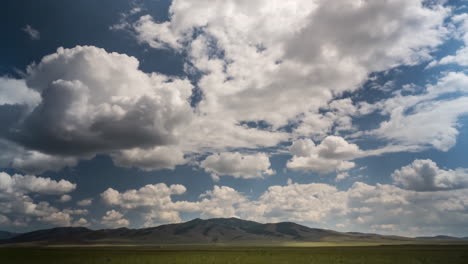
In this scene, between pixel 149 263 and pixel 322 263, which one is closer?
pixel 322 263

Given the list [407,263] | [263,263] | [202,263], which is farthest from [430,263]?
[202,263]

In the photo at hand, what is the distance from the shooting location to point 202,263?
55.8 metres

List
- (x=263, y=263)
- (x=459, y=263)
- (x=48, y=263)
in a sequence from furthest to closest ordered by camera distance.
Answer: (x=48, y=263), (x=263, y=263), (x=459, y=263)

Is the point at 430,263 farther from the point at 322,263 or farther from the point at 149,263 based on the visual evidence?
the point at 149,263

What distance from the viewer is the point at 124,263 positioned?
58.2 metres

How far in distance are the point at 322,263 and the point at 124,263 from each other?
3526cm

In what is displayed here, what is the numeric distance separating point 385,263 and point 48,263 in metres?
62.8

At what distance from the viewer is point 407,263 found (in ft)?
185

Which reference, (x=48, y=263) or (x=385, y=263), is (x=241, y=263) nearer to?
(x=385, y=263)

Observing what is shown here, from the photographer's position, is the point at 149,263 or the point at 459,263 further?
the point at 149,263

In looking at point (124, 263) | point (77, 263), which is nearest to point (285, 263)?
point (124, 263)

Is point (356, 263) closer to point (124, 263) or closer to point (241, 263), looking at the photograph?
point (241, 263)

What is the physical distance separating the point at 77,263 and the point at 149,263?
1294 centimetres

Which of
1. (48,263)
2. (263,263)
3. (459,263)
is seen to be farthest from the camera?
(48,263)
